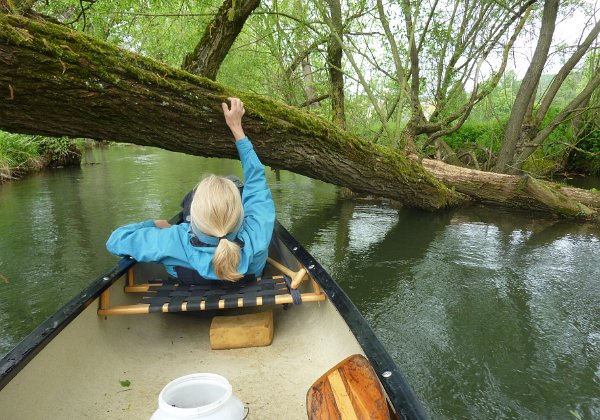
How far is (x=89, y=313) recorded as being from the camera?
221cm

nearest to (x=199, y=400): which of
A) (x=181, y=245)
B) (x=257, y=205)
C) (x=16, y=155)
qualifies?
(x=181, y=245)

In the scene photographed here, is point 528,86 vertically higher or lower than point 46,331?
higher

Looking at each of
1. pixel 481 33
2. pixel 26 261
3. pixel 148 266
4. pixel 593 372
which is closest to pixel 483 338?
pixel 593 372

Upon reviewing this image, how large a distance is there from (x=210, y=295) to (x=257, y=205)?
2.08 feet

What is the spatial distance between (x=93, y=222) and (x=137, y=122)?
3.83 metres

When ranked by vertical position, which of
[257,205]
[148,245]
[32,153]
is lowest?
[32,153]

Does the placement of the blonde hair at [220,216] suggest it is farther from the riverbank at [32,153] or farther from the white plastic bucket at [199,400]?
the riverbank at [32,153]

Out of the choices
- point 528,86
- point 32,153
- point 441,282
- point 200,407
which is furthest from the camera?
point 32,153

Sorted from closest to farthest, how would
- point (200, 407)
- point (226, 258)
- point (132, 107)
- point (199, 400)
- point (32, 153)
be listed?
point (200, 407) < point (199, 400) < point (226, 258) < point (132, 107) < point (32, 153)

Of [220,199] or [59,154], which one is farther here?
[59,154]

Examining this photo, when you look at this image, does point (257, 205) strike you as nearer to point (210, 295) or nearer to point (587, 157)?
point (210, 295)

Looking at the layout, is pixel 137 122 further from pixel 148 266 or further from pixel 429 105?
pixel 429 105

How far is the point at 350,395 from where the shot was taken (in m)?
1.56

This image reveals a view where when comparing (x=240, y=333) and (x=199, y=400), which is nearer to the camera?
(x=199, y=400)
